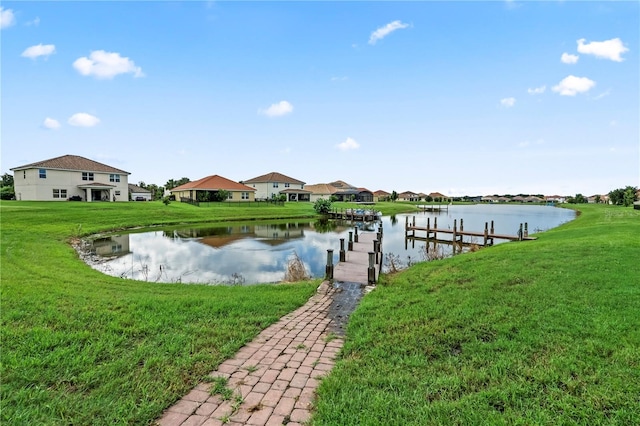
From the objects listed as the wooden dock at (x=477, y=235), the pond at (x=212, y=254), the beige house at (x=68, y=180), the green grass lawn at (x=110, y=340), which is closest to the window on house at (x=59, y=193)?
the beige house at (x=68, y=180)

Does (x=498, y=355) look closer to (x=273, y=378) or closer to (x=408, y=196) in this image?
(x=273, y=378)

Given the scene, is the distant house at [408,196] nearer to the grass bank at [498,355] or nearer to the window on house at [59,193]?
the window on house at [59,193]

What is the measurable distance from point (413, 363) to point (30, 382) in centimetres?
456

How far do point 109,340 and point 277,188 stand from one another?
66.0 meters

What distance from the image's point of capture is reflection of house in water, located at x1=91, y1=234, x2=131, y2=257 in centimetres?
1820

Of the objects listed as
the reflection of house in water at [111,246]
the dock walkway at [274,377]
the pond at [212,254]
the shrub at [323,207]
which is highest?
the shrub at [323,207]

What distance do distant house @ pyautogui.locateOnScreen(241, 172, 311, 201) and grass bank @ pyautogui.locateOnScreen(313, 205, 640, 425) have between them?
6277 cm

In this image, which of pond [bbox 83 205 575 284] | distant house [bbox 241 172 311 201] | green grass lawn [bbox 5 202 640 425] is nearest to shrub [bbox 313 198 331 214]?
distant house [bbox 241 172 311 201]

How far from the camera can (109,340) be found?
194 inches

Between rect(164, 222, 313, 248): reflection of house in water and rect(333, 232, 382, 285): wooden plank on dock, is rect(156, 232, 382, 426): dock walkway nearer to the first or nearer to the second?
rect(333, 232, 382, 285): wooden plank on dock

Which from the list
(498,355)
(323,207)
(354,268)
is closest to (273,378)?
(498,355)

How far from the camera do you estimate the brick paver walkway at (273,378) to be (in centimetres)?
340

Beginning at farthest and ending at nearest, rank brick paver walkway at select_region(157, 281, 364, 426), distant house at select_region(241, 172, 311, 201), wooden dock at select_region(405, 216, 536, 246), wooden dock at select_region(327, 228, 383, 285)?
distant house at select_region(241, 172, 311, 201), wooden dock at select_region(405, 216, 536, 246), wooden dock at select_region(327, 228, 383, 285), brick paver walkway at select_region(157, 281, 364, 426)

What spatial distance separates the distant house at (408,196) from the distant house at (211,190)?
80861 mm
